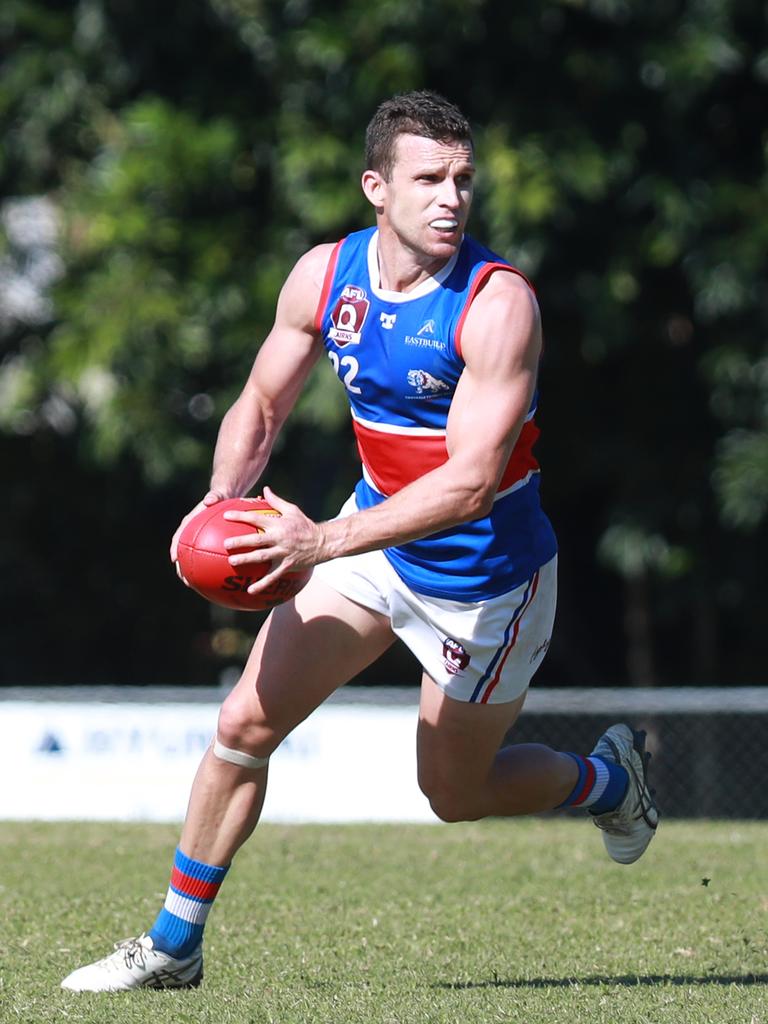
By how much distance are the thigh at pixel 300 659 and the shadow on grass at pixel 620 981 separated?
0.99 meters

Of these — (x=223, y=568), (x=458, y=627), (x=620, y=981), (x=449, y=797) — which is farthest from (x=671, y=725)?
(x=223, y=568)

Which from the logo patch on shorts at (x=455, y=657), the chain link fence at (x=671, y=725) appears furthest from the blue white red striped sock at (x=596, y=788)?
the chain link fence at (x=671, y=725)

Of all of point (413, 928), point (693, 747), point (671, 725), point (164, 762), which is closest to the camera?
point (413, 928)

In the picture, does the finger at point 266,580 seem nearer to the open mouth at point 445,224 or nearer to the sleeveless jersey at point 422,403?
the sleeveless jersey at point 422,403

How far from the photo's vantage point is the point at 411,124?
457 centimetres

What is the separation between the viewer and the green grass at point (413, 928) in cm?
462

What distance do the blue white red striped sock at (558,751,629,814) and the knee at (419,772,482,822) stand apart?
13.5 inches

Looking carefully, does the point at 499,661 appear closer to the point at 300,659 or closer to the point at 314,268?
the point at 300,659

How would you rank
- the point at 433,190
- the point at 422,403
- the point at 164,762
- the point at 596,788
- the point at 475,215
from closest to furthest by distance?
the point at 433,190, the point at 422,403, the point at 596,788, the point at 164,762, the point at 475,215

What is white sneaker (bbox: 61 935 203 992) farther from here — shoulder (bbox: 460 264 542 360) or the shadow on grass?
shoulder (bbox: 460 264 542 360)

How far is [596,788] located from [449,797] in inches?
20.6

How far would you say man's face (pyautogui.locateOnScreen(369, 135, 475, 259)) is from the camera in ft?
14.8

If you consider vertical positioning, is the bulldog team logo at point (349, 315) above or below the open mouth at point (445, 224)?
below

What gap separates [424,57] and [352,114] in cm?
67
